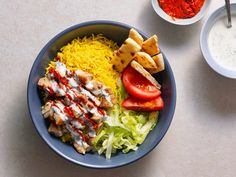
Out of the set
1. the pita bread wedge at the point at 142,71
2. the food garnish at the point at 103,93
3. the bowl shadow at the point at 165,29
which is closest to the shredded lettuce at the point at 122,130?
the food garnish at the point at 103,93

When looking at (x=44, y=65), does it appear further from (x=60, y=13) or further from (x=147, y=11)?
(x=147, y=11)

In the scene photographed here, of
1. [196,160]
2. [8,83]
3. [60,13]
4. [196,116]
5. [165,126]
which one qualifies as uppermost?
[60,13]

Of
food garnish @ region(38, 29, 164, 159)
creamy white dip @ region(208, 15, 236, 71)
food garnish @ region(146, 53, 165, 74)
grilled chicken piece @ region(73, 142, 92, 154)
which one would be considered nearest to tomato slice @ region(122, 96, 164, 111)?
food garnish @ region(38, 29, 164, 159)

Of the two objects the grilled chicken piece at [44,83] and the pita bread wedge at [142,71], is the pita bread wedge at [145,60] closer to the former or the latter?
the pita bread wedge at [142,71]

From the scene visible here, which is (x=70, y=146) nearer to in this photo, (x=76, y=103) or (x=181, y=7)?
(x=76, y=103)

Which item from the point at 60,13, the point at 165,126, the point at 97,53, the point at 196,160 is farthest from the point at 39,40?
the point at 196,160

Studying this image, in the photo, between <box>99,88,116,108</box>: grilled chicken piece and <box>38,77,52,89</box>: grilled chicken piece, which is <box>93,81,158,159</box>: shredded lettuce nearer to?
<box>99,88,116,108</box>: grilled chicken piece

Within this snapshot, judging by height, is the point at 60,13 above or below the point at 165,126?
above
